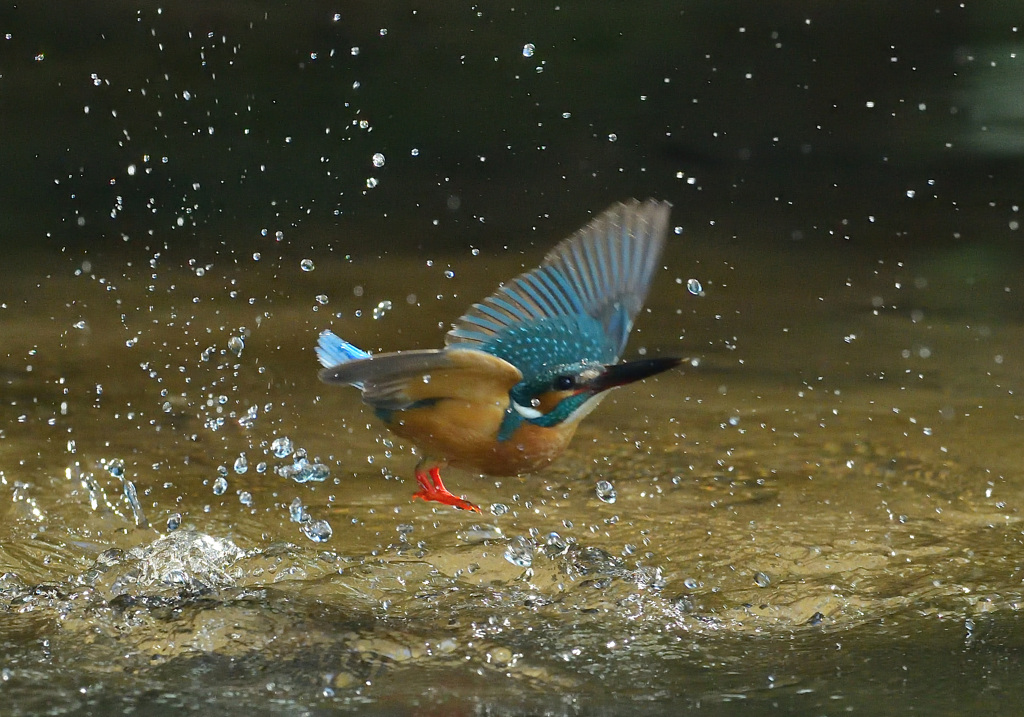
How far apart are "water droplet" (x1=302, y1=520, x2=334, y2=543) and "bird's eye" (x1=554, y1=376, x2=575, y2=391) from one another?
2.44ft

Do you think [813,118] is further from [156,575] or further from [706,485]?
[156,575]

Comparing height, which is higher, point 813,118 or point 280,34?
point 280,34

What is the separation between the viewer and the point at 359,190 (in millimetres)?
6914

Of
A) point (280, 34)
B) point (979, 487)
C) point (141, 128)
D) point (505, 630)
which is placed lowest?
point (505, 630)

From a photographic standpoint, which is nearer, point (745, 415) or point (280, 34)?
point (745, 415)

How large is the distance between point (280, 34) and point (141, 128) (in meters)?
0.94

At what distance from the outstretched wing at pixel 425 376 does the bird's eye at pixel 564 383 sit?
7 cm

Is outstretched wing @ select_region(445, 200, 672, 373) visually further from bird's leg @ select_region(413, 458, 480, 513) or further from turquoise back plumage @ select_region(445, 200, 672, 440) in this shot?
bird's leg @ select_region(413, 458, 480, 513)

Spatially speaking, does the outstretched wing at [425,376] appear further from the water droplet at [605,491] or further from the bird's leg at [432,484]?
the water droplet at [605,491]

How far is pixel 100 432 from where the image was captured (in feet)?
11.8

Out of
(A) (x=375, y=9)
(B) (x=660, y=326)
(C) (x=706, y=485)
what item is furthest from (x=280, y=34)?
(C) (x=706, y=485)

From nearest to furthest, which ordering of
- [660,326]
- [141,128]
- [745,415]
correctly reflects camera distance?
[745,415] → [660,326] → [141,128]

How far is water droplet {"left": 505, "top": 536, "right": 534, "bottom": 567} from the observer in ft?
8.94

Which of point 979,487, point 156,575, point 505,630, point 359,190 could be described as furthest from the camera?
point 359,190
